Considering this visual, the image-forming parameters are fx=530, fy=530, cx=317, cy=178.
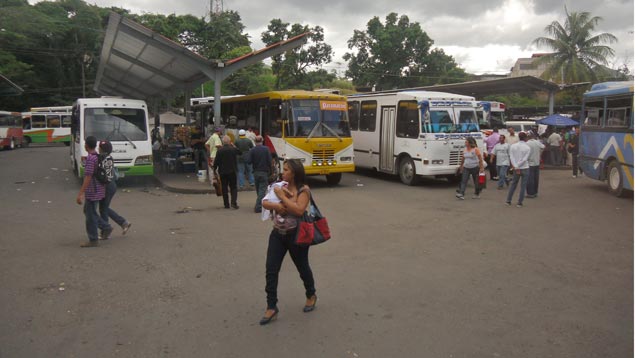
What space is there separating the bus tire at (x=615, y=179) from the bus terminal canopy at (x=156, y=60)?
8.77m

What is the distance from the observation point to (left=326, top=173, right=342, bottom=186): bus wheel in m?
15.6

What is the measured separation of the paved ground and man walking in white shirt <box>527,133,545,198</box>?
1551mm

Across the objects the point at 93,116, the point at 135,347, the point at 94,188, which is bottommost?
the point at 135,347

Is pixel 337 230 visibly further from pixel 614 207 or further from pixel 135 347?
pixel 614 207

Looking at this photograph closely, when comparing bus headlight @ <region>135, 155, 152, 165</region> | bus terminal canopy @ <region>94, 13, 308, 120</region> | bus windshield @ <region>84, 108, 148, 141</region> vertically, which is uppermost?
bus terminal canopy @ <region>94, 13, 308, 120</region>

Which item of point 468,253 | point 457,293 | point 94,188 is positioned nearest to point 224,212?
point 94,188

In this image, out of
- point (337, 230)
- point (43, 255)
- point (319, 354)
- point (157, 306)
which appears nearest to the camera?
point (319, 354)

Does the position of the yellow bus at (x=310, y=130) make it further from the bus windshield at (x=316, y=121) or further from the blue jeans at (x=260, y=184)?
the blue jeans at (x=260, y=184)

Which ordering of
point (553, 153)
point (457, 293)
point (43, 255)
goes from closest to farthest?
point (457, 293), point (43, 255), point (553, 153)

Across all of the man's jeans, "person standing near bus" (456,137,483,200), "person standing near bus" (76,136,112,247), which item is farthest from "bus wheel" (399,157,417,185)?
"person standing near bus" (76,136,112,247)

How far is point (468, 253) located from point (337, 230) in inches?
94.8

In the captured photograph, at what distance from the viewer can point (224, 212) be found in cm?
1095

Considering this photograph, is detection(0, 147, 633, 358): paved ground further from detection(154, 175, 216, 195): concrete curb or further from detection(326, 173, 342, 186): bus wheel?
detection(326, 173, 342, 186): bus wheel

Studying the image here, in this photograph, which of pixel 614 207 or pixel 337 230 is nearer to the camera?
pixel 337 230
